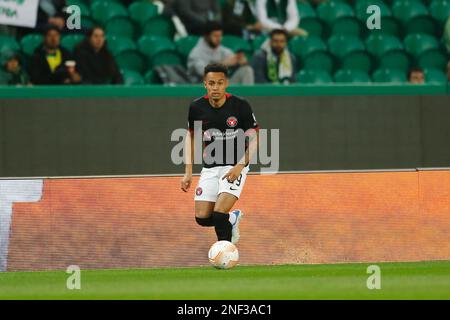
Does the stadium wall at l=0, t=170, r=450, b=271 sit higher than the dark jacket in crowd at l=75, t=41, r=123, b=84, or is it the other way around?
the dark jacket in crowd at l=75, t=41, r=123, b=84

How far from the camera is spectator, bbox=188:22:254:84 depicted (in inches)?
592

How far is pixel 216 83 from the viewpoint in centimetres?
1084

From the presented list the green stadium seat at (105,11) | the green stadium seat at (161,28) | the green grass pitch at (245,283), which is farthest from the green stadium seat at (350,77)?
the green grass pitch at (245,283)

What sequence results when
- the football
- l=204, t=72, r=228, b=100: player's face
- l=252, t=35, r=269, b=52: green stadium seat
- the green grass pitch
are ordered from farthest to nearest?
l=252, t=35, r=269, b=52: green stadium seat, the football, l=204, t=72, r=228, b=100: player's face, the green grass pitch

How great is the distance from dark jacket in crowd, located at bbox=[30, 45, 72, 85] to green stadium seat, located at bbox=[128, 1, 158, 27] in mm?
1988

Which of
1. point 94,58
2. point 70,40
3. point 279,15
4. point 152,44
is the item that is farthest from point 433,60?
point 70,40

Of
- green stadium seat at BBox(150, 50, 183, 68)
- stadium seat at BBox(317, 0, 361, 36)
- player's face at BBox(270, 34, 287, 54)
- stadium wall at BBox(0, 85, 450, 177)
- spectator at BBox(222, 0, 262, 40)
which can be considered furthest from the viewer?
stadium seat at BBox(317, 0, 361, 36)

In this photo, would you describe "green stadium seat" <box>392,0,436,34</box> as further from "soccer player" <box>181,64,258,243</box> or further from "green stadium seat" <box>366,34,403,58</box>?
"soccer player" <box>181,64,258,243</box>

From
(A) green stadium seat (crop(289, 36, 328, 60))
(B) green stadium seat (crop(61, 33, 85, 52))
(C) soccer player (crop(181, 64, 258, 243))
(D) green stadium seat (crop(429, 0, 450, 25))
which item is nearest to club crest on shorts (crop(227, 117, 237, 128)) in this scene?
(C) soccer player (crop(181, 64, 258, 243))

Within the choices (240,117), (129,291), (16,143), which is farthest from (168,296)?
(16,143)

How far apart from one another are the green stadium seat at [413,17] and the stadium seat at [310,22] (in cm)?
119

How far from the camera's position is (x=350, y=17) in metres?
16.7

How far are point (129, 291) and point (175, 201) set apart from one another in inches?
106

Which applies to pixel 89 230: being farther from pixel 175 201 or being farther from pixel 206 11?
pixel 206 11
